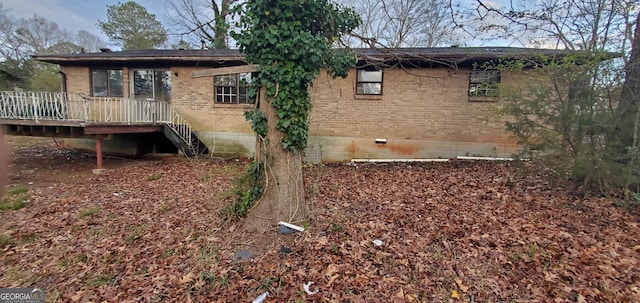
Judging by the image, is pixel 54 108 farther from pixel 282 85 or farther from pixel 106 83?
pixel 282 85

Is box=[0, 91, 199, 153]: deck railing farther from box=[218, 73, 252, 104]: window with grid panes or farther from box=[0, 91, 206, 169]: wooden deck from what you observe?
box=[218, 73, 252, 104]: window with grid panes

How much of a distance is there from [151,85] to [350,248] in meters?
10.8

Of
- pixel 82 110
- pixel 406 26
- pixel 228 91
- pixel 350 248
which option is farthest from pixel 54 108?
pixel 406 26

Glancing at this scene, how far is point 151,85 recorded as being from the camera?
35.7 feet

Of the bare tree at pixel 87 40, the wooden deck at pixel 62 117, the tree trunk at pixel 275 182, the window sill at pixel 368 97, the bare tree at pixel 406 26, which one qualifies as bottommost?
the tree trunk at pixel 275 182

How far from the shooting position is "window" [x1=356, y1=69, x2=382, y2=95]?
9688 millimetres

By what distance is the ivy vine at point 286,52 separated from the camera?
347cm

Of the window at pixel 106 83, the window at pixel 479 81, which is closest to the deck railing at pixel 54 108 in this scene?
the window at pixel 106 83

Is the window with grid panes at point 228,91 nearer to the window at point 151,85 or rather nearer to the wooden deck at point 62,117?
the window at point 151,85

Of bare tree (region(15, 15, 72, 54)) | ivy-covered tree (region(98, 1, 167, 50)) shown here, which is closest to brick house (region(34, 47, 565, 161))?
ivy-covered tree (region(98, 1, 167, 50))

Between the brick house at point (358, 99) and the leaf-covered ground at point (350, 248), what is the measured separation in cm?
372

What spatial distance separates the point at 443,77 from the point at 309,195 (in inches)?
259

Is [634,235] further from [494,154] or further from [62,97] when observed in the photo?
[62,97]

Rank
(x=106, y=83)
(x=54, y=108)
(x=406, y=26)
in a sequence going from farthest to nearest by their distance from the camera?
(x=406, y=26) < (x=106, y=83) < (x=54, y=108)
